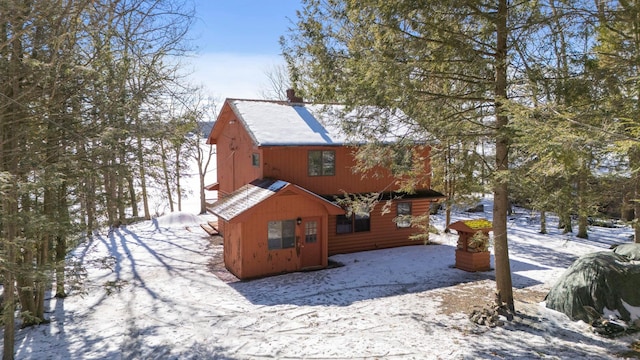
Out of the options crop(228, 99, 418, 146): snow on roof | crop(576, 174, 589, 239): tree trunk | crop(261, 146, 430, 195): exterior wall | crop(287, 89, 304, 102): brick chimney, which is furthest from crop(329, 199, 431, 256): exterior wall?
crop(576, 174, 589, 239): tree trunk

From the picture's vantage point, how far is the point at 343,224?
1650 cm

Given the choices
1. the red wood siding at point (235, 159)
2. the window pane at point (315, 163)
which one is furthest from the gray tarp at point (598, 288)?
the red wood siding at point (235, 159)

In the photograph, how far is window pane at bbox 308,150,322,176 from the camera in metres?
15.9

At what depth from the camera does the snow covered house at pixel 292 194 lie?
537 inches

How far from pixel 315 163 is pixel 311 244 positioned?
3.29 m

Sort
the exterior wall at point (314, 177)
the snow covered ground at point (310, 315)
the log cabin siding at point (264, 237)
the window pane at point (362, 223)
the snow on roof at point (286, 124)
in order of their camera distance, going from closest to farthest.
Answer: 1. the snow covered ground at point (310, 315)
2. the log cabin siding at point (264, 237)
3. the snow on roof at point (286, 124)
4. the exterior wall at point (314, 177)
5. the window pane at point (362, 223)

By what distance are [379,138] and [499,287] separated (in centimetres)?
470

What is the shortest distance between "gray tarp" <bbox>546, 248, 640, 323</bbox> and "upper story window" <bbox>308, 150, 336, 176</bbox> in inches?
343

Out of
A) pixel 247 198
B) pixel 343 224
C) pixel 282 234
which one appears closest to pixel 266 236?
pixel 282 234

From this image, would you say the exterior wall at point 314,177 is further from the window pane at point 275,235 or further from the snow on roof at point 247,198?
the window pane at point 275,235

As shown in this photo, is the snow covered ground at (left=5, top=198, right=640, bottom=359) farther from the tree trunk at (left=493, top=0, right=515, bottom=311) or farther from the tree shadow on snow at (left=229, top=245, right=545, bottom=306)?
the tree trunk at (left=493, top=0, right=515, bottom=311)

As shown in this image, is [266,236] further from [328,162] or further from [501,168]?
[501,168]

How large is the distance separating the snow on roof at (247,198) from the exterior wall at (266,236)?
1.00ft

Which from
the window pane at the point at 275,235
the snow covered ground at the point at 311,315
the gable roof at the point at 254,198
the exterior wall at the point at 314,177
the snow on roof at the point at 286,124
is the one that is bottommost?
the snow covered ground at the point at 311,315
